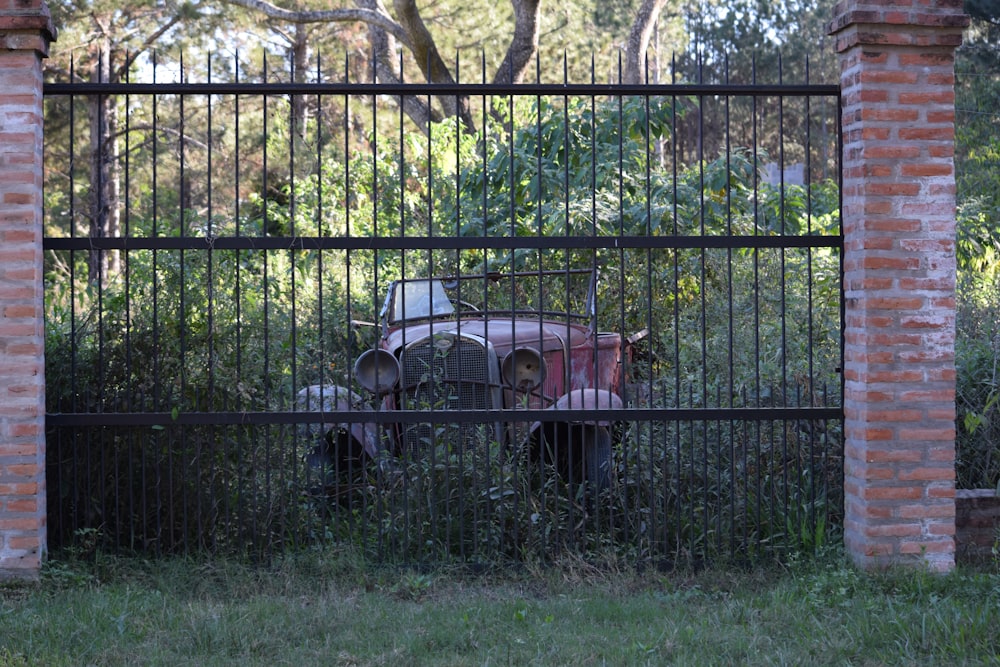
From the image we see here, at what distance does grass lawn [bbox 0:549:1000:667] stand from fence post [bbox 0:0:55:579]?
0.29m

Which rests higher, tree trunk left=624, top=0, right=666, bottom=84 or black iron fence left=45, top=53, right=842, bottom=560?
tree trunk left=624, top=0, right=666, bottom=84

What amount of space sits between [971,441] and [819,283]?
8.82ft

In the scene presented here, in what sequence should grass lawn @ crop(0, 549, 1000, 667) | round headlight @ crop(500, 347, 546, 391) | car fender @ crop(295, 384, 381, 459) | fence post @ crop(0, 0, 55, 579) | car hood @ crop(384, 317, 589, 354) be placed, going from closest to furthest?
grass lawn @ crop(0, 549, 1000, 667)
fence post @ crop(0, 0, 55, 579)
car fender @ crop(295, 384, 381, 459)
round headlight @ crop(500, 347, 546, 391)
car hood @ crop(384, 317, 589, 354)

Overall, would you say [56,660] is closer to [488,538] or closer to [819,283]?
[488,538]

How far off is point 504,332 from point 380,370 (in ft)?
4.31

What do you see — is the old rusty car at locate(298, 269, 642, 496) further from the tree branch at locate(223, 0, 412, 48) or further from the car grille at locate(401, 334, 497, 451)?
the tree branch at locate(223, 0, 412, 48)

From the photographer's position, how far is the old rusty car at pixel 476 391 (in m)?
5.56

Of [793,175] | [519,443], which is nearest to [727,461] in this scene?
[519,443]

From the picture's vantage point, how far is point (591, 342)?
725 centimetres

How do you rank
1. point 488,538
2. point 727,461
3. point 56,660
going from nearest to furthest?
1. point 56,660
2. point 488,538
3. point 727,461

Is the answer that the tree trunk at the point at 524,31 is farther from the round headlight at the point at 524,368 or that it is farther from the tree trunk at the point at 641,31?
the round headlight at the point at 524,368

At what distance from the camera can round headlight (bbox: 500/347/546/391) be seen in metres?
6.26

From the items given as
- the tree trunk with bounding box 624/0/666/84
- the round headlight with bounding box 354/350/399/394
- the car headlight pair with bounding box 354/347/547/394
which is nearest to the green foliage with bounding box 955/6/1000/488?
the car headlight pair with bounding box 354/347/547/394

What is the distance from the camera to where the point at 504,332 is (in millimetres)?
7188
